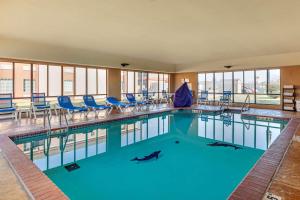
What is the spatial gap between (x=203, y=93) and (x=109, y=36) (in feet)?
24.0

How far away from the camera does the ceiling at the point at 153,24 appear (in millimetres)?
3762

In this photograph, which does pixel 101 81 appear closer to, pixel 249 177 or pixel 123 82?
pixel 123 82

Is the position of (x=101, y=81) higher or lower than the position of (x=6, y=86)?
higher

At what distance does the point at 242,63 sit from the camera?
10273 mm

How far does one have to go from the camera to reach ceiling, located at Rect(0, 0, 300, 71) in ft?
12.3

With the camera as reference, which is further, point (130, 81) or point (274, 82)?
point (130, 81)

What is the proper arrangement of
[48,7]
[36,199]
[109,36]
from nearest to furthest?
1. [36,199]
2. [48,7]
3. [109,36]

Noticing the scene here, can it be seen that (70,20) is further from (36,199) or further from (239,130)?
(239,130)

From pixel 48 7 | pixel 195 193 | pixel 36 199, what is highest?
pixel 48 7

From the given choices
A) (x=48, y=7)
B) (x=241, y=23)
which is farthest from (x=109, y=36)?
(x=241, y=23)

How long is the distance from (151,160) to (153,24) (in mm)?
3167

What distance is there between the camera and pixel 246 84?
11.2 metres

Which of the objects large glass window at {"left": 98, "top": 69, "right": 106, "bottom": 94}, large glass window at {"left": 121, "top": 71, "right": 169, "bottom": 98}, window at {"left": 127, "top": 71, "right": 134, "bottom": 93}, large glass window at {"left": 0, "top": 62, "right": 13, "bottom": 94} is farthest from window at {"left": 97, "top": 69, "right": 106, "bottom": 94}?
large glass window at {"left": 0, "top": 62, "right": 13, "bottom": 94}

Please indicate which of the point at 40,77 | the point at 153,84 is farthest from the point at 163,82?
the point at 40,77
